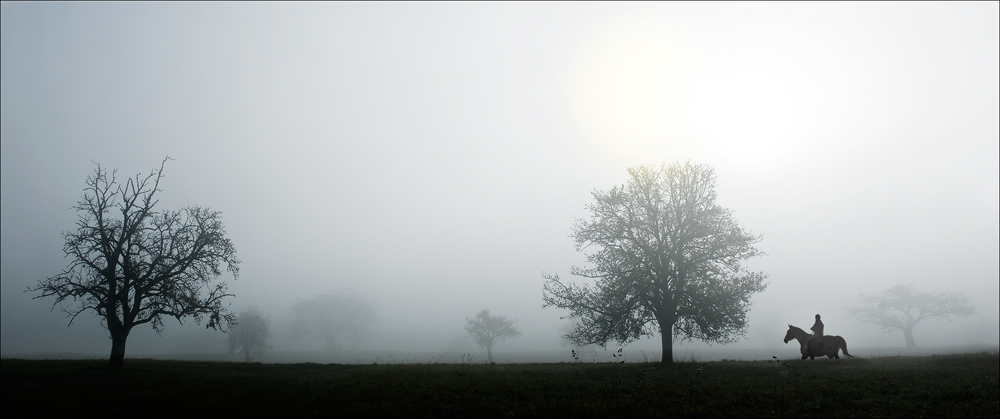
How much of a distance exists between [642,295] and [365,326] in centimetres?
8672

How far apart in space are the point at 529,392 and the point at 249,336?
67.8 meters

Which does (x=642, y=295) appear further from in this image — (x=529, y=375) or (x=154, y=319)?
(x=154, y=319)

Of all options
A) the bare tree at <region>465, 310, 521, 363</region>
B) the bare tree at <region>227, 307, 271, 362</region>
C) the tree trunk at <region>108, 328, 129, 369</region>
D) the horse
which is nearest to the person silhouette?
the horse

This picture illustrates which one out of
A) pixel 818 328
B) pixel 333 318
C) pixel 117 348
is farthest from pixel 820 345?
pixel 333 318

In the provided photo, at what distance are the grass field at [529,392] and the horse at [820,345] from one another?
295cm

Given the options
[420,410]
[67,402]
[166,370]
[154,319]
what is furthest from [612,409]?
[154,319]

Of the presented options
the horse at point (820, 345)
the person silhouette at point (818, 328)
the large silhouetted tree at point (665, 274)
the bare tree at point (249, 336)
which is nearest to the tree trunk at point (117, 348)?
the large silhouetted tree at point (665, 274)

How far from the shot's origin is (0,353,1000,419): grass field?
14.3 metres

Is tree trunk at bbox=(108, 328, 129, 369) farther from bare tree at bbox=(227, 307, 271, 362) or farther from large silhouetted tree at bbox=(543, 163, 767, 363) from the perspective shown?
bare tree at bbox=(227, 307, 271, 362)

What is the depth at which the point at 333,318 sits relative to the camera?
93312mm

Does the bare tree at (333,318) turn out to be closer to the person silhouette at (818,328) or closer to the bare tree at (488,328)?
the bare tree at (488,328)

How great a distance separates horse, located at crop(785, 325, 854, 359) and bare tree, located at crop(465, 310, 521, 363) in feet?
168

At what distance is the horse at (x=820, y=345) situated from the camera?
26.3 meters

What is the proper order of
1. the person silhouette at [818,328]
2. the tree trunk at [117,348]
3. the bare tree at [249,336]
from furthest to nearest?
the bare tree at [249,336], the person silhouette at [818,328], the tree trunk at [117,348]
